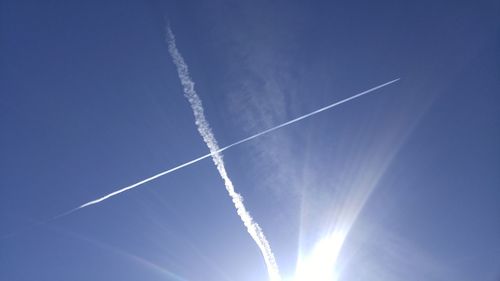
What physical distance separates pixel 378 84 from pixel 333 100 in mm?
730

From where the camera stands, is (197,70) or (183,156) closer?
(197,70)

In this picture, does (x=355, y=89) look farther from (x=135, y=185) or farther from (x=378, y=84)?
(x=135, y=185)

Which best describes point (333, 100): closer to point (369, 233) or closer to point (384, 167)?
point (384, 167)

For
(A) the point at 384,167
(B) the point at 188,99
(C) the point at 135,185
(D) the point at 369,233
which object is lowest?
(D) the point at 369,233

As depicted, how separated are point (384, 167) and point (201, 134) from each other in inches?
122

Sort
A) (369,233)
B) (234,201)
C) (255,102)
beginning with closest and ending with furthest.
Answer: (255,102) < (234,201) < (369,233)

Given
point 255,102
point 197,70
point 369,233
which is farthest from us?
point 369,233

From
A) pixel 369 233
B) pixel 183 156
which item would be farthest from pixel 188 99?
pixel 369 233

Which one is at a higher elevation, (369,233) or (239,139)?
(239,139)

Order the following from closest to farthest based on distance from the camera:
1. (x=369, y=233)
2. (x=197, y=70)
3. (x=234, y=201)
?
1. (x=197, y=70)
2. (x=234, y=201)
3. (x=369, y=233)

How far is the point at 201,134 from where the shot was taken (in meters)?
6.20

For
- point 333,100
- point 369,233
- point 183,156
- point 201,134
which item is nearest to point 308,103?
point 333,100

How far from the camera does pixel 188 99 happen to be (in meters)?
6.01

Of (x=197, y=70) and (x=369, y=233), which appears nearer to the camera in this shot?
(x=197, y=70)
